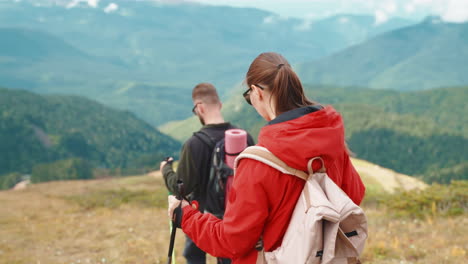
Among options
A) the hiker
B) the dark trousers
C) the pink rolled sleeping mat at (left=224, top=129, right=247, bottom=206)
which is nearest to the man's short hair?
the hiker

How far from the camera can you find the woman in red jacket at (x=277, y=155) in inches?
106

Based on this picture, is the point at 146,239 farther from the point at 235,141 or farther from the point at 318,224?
the point at 318,224

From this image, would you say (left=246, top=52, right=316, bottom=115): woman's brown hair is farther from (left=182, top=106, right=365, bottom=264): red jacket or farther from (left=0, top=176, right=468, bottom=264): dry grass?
(left=0, top=176, right=468, bottom=264): dry grass

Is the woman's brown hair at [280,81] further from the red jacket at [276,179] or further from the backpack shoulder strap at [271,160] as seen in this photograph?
the backpack shoulder strap at [271,160]

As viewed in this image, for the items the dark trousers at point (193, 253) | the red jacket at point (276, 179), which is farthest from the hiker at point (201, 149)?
the red jacket at point (276, 179)

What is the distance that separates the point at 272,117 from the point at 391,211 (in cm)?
1400

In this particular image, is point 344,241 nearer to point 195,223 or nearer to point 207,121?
point 195,223

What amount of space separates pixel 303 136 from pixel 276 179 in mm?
337

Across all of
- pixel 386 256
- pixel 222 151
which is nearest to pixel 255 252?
pixel 222 151

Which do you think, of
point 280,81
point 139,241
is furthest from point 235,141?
point 139,241

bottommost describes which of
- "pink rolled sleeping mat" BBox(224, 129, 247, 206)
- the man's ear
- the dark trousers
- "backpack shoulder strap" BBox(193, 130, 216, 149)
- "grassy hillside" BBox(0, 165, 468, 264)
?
"grassy hillside" BBox(0, 165, 468, 264)

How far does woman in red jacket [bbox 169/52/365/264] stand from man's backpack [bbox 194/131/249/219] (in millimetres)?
1627

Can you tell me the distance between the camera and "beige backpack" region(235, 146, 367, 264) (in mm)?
2580

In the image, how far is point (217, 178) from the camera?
4852 mm
